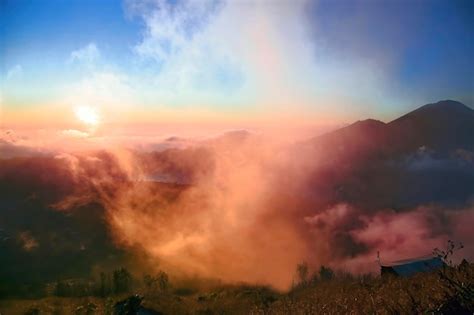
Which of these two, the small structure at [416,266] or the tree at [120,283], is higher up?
the small structure at [416,266]

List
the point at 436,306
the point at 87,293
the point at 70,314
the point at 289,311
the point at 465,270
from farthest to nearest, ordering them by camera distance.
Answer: the point at 87,293 → the point at 70,314 → the point at 289,311 → the point at 465,270 → the point at 436,306

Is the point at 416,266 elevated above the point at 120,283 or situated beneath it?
elevated above

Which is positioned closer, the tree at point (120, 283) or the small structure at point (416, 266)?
the small structure at point (416, 266)

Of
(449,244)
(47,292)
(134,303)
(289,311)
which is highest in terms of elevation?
(449,244)

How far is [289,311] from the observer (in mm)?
19844

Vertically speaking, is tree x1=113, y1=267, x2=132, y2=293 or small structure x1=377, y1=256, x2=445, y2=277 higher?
small structure x1=377, y1=256, x2=445, y2=277

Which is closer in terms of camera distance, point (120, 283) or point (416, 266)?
point (416, 266)

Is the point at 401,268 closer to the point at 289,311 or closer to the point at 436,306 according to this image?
the point at 289,311

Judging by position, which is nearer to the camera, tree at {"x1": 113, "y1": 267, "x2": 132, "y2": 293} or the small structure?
the small structure

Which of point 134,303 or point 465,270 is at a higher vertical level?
point 465,270

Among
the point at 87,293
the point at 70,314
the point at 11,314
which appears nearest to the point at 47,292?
the point at 87,293

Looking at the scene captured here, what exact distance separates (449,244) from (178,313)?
188ft

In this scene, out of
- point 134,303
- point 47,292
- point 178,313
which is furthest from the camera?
point 47,292

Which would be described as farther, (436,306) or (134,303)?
(134,303)
